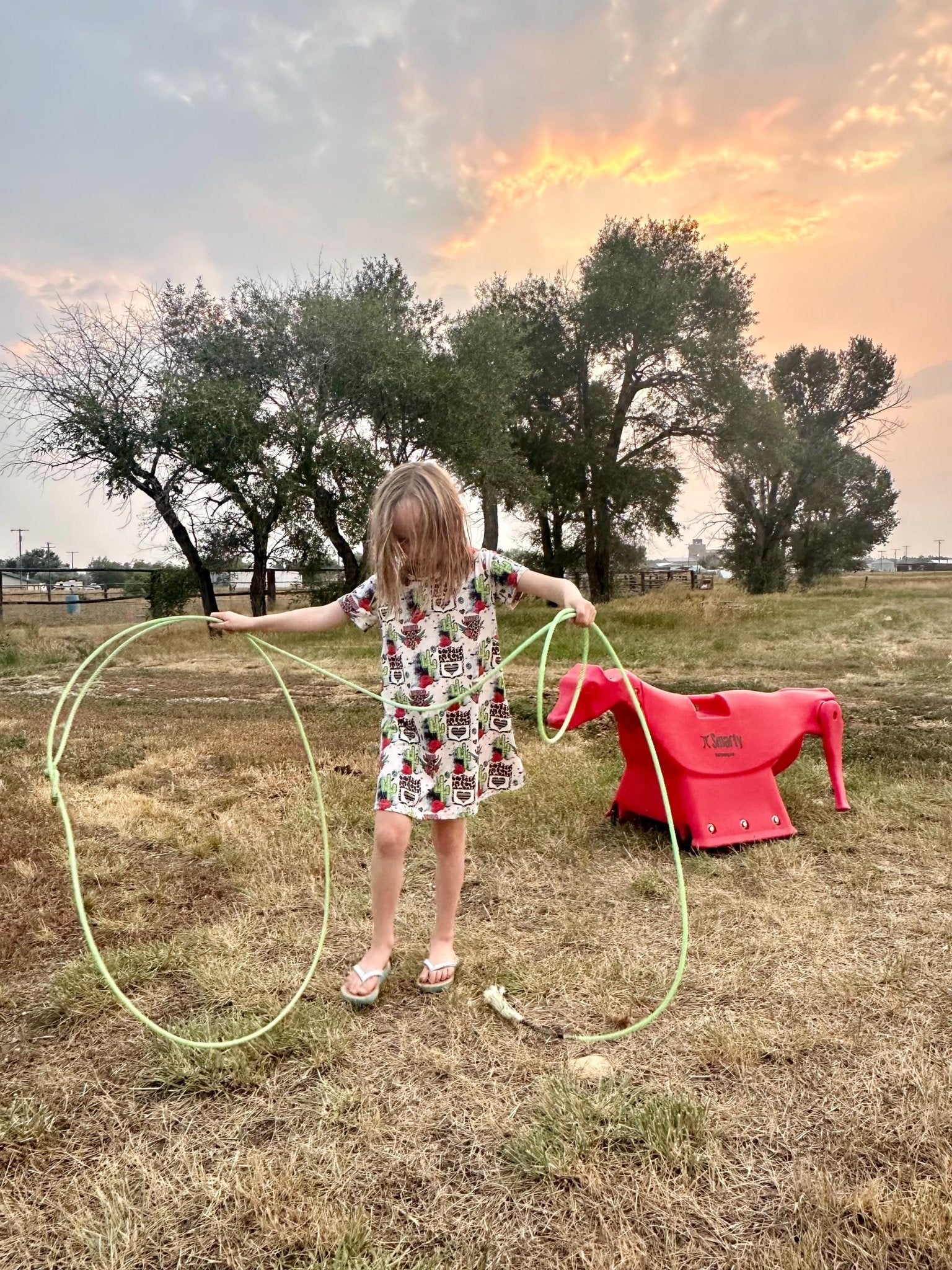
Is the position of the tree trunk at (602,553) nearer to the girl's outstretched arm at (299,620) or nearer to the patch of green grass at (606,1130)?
the girl's outstretched arm at (299,620)

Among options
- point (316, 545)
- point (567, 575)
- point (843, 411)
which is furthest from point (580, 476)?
point (843, 411)

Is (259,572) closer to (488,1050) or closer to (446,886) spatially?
(446,886)

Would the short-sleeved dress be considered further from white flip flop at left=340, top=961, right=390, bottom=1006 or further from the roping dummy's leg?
the roping dummy's leg

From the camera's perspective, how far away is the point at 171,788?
463 centimetres

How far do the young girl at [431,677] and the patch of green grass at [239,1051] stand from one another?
17cm

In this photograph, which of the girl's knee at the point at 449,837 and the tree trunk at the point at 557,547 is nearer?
the girl's knee at the point at 449,837

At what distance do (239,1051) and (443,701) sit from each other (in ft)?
3.32

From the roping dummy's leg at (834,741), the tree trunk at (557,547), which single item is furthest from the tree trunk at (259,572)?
the roping dummy's leg at (834,741)

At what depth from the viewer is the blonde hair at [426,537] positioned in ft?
7.81

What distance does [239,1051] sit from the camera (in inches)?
83.8

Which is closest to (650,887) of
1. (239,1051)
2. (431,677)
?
(431,677)

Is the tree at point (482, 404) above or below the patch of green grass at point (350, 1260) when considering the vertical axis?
above

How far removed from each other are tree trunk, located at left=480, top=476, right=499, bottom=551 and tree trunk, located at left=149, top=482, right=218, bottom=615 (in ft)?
20.3

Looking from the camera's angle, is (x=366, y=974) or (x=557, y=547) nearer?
(x=366, y=974)
